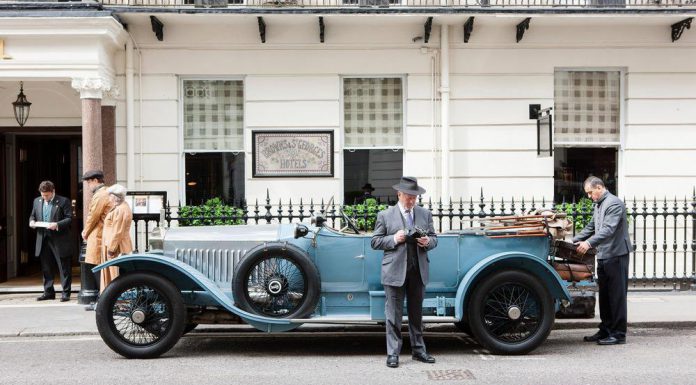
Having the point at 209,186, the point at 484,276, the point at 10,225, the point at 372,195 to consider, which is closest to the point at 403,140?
the point at 372,195

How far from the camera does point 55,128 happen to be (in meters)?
13.1

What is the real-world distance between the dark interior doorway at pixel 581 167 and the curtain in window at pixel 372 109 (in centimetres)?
287

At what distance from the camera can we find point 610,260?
8.41 meters

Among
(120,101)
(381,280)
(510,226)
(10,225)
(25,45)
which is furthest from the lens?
(10,225)

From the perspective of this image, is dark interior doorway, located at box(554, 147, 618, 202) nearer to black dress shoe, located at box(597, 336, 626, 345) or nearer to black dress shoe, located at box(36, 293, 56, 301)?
black dress shoe, located at box(597, 336, 626, 345)

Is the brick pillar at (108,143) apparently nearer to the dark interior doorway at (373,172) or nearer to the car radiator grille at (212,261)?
the dark interior doorway at (373,172)

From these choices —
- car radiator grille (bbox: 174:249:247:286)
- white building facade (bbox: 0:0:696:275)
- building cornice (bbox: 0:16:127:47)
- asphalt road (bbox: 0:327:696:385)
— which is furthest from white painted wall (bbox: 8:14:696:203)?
car radiator grille (bbox: 174:249:247:286)

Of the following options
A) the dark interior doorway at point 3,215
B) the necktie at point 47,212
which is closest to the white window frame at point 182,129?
the necktie at point 47,212

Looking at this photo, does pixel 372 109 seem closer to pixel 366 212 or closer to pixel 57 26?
pixel 366 212

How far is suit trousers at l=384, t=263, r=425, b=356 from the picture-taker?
7.26m

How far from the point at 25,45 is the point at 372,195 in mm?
5996

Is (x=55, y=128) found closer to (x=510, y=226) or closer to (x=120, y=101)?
(x=120, y=101)

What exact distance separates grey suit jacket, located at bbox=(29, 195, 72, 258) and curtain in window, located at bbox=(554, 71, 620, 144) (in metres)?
8.24

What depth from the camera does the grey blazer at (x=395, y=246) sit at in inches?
283
